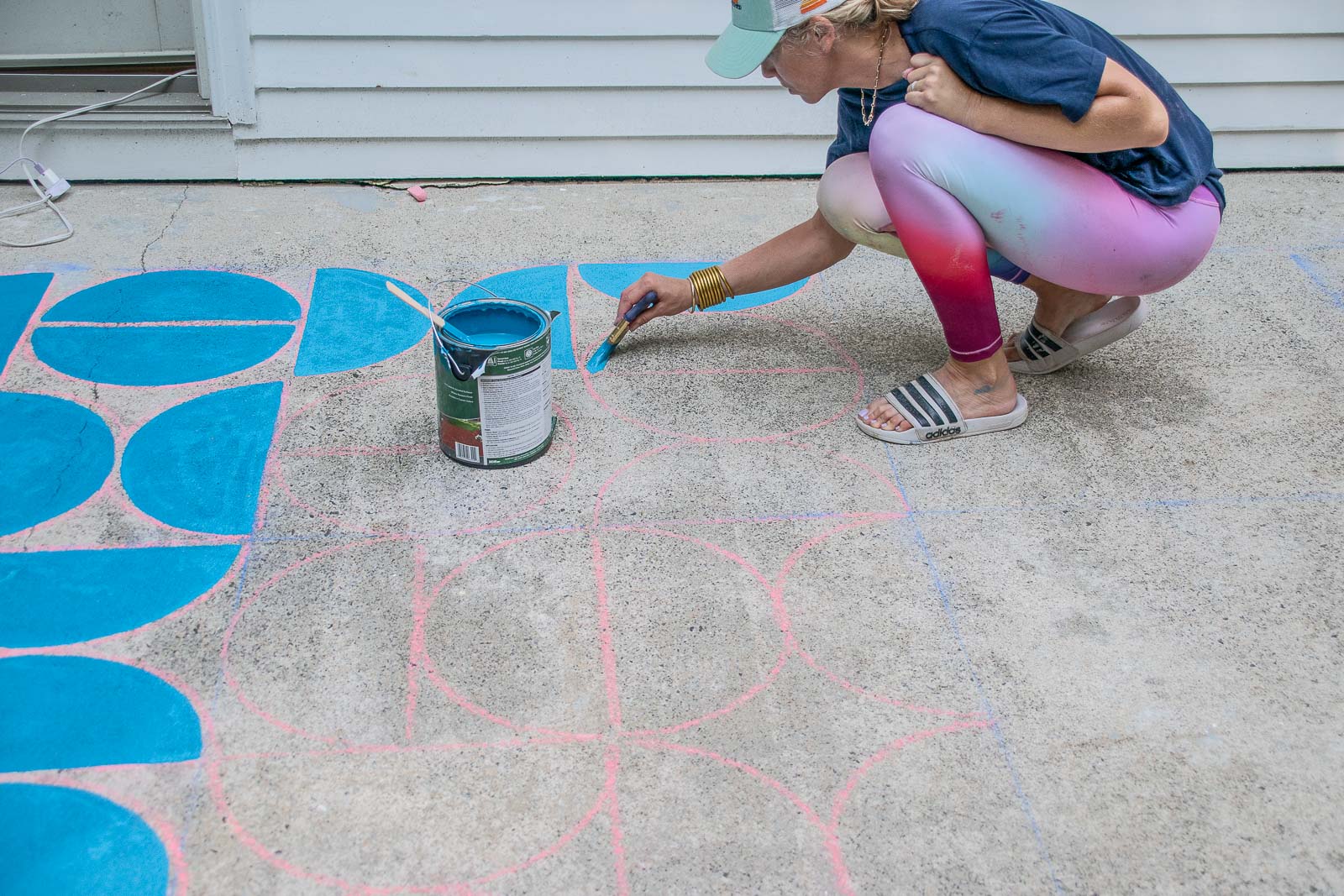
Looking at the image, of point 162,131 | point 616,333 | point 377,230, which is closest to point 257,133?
point 162,131

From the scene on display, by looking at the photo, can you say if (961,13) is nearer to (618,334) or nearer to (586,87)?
(618,334)

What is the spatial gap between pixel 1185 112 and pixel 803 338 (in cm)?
93

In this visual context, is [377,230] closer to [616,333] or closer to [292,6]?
[292,6]

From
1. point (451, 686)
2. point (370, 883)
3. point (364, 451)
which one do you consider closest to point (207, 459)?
point (364, 451)

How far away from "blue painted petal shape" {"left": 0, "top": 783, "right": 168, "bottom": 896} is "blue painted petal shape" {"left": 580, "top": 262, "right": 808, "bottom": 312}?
5.52ft

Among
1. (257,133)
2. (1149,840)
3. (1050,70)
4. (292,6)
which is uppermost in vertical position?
(1050,70)

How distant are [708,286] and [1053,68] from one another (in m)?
0.85

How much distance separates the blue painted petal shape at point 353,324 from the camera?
8.00ft

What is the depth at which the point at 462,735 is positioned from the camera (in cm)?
156

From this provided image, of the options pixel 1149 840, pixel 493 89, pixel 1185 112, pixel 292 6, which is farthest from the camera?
pixel 493 89

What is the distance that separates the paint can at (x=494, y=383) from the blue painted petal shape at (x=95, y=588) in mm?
450

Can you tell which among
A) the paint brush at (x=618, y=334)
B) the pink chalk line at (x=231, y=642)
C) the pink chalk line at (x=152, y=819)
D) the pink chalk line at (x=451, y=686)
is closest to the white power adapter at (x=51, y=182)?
the paint brush at (x=618, y=334)

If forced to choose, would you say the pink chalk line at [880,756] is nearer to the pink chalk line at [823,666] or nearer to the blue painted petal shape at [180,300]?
the pink chalk line at [823,666]

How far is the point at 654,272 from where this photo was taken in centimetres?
272
